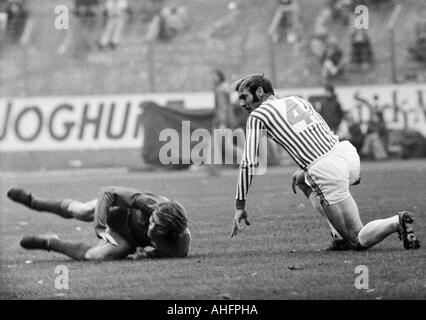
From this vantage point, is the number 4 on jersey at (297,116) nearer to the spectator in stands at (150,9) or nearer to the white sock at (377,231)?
the white sock at (377,231)

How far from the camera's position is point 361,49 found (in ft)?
43.6

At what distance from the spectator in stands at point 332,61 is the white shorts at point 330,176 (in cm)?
756

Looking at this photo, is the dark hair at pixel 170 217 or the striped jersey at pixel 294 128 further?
the striped jersey at pixel 294 128

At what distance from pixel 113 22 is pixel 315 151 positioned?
8510 mm

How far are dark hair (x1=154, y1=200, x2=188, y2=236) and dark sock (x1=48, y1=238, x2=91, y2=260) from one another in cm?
62

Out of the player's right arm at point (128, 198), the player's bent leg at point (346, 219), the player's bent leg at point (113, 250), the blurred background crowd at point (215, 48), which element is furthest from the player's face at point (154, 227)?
the blurred background crowd at point (215, 48)

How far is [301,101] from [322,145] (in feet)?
0.95

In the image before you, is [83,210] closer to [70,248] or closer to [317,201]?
[70,248]

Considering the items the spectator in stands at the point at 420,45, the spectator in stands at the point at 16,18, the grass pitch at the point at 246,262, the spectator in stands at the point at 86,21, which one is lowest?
the grass pitch at the point at 246,262

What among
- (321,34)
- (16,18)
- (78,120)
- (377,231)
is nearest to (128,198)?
(377,231)

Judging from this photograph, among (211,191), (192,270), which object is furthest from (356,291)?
(211,191)

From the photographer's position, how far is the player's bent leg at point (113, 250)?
19.2ft

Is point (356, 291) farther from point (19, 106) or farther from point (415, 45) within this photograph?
point (19, 106)

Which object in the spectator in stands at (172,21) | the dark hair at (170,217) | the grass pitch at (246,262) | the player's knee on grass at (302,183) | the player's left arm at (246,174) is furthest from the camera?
the spectator in stands at (172,21)
